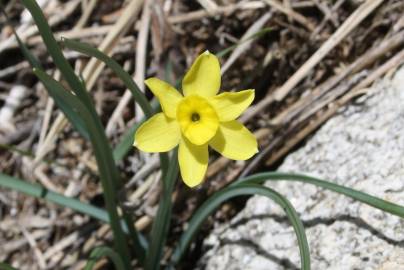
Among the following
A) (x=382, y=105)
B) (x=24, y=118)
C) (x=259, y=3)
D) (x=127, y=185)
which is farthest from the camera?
(x=24, y=118)

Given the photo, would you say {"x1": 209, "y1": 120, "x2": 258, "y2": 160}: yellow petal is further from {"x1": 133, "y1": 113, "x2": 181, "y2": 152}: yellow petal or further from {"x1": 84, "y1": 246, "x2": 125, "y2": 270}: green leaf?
{"x1": 84, "y1": 246, "x2": 125, "y2": 270}: green leaf

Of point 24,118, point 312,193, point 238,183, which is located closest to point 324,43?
point 312,193

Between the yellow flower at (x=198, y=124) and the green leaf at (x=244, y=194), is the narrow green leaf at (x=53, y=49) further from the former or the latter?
the green leaf at (x=244, y=194)

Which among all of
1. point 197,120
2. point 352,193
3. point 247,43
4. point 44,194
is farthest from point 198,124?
point 247,43

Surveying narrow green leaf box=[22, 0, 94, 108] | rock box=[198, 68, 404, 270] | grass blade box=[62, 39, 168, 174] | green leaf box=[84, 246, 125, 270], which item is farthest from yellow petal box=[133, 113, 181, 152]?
rock box=[198, 68, 404, 270]

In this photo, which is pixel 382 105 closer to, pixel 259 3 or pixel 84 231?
pixel 259 3

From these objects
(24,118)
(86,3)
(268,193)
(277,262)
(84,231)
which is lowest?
(277,262)

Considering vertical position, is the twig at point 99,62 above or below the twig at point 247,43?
above

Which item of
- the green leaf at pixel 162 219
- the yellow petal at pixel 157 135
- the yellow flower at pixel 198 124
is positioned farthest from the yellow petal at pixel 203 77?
the green leaf at pixel 162 219
